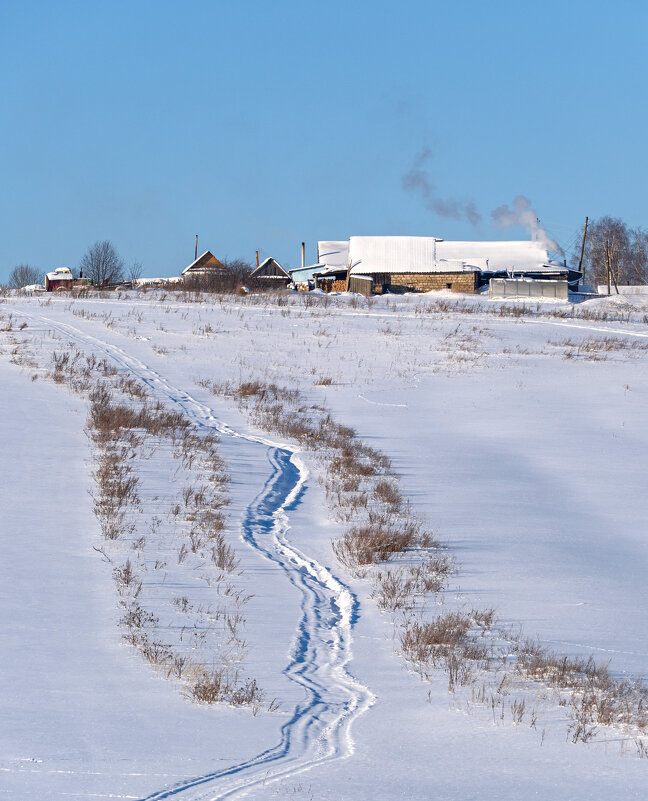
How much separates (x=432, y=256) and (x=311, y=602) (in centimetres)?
6054

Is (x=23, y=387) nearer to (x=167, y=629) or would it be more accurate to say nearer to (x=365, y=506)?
(x=365, y=506)

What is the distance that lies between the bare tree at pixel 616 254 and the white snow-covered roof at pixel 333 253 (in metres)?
34.2

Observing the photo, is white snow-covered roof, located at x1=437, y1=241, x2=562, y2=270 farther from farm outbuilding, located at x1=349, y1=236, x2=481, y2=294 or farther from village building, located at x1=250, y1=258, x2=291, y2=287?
village building, located at x1=250, y1=258, x2=291, y2=287

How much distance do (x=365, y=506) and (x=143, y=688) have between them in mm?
4736

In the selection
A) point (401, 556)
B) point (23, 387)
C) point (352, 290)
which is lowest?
point (401, 556)

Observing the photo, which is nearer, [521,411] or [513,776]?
[513,776]

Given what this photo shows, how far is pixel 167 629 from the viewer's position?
5.07m

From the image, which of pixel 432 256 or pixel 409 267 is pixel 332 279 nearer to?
pixel 409 267

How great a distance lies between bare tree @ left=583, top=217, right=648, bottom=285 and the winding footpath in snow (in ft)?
297

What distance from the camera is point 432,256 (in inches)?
2549

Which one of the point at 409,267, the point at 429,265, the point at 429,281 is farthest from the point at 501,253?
the point at 409,267

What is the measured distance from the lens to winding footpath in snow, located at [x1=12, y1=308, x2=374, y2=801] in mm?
3320

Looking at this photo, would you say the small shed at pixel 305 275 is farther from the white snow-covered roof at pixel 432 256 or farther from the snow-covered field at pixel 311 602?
the snow-covered field at pixel 311 602

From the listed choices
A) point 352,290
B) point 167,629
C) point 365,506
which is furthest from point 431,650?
point 352,290
